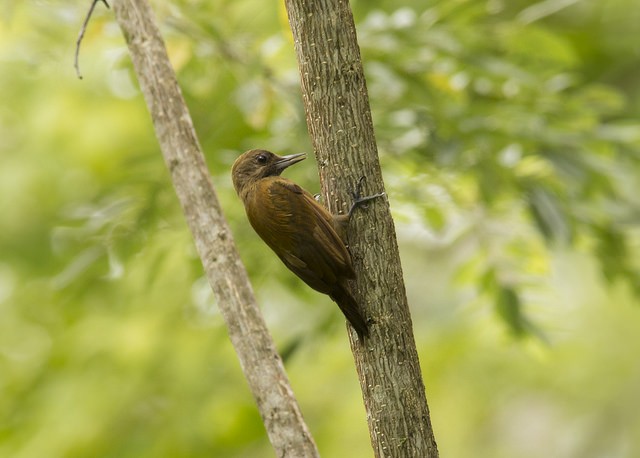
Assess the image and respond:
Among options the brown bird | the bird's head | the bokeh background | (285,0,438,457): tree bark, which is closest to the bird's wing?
the brown bird

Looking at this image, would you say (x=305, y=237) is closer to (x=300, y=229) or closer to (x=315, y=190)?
(x=300, y=229)

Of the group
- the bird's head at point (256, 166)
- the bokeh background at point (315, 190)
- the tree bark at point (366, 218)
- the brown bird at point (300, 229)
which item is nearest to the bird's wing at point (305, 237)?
the brown bird at point (300, 229)

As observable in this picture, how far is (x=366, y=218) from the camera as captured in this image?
329cm

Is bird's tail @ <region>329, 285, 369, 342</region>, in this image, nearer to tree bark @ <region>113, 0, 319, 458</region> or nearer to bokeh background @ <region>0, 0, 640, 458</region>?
tree bark @ <region>113, 0, 319, 458</region>

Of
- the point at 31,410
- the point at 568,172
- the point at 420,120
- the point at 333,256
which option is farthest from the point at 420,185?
the point at 31,410

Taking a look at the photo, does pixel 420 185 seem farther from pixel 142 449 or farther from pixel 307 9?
pixel 142 449

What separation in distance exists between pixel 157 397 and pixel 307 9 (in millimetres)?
4363

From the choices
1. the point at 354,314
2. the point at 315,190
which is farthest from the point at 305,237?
the point at 315,190

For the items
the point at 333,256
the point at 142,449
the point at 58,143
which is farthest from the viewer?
the point at 58,143

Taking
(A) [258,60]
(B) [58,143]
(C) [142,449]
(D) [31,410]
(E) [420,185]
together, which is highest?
(B) [58,143]

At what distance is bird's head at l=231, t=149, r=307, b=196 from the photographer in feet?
14.6

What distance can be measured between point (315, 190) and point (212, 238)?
52.2 inches

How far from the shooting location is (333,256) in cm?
349

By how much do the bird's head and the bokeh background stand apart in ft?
1.99
